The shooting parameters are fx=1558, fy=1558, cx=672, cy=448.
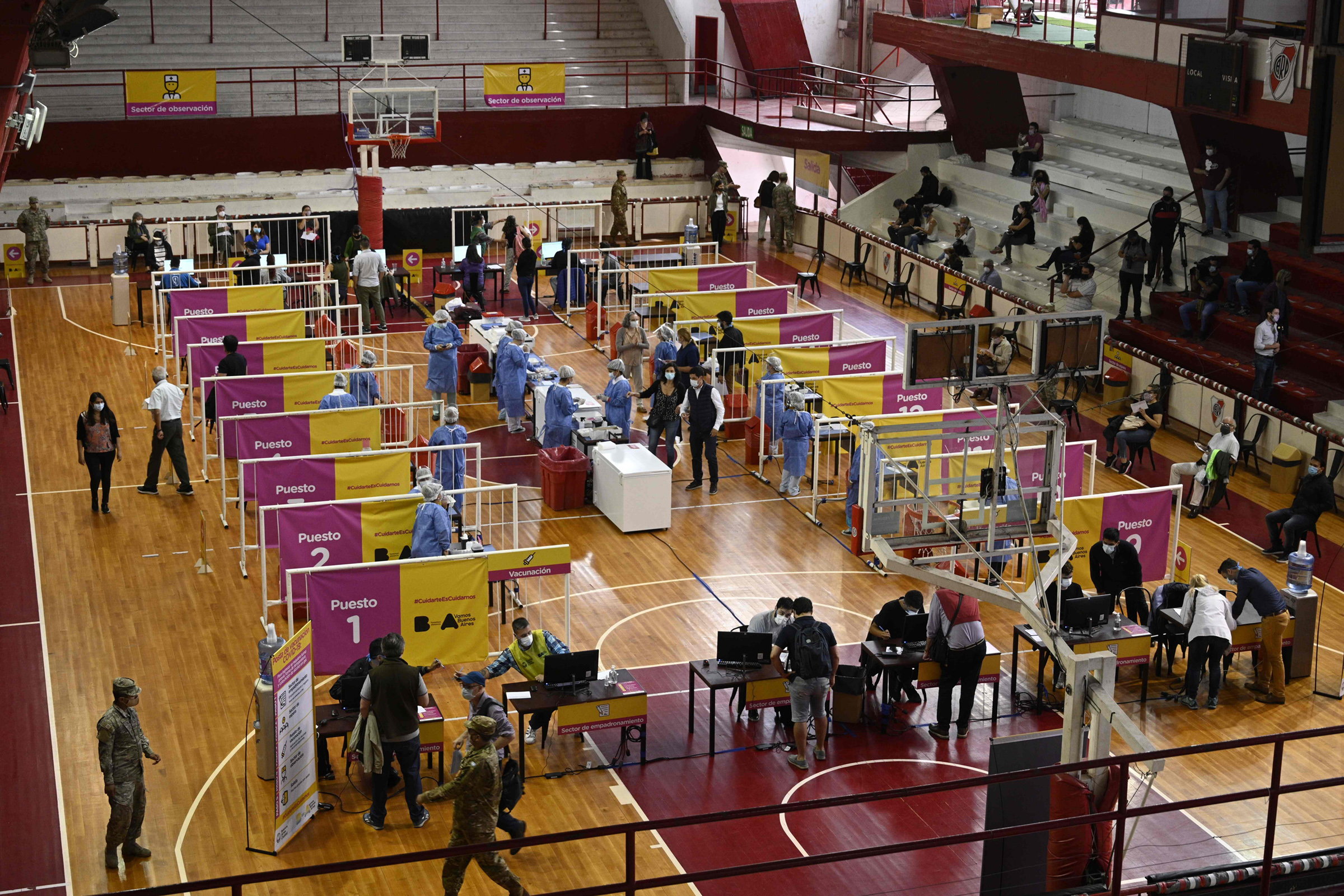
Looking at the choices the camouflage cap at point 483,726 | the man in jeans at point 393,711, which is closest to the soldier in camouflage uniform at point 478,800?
the camouflage cap at point 483,726

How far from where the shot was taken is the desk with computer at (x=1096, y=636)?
53.3 ft

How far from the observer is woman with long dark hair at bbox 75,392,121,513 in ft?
67.5

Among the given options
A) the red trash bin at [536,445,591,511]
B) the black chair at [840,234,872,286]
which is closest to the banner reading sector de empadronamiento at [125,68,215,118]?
the black chair at [840,234,872,286]

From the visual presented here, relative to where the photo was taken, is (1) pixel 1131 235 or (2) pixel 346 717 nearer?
(2) pixel 346 717

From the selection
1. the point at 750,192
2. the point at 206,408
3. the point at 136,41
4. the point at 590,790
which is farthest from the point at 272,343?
the point at 750,192

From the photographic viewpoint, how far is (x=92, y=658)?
17000mm

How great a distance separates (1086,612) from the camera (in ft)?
53.6

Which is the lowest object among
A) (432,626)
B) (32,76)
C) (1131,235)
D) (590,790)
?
(590,790)

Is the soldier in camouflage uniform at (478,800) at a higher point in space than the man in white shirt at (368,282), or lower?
lower

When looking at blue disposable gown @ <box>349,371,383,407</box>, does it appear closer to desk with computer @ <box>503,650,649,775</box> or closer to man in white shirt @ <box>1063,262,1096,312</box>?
desk with computer @ <box>503,650,649,775</box>

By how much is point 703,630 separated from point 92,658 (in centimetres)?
680

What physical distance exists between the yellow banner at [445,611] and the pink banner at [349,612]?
0.45ft

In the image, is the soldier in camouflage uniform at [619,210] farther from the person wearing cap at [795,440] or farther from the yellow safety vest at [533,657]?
the yellow safety vest at [533,657]

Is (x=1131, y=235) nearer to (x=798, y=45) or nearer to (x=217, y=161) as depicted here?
(x=798, y=45)
